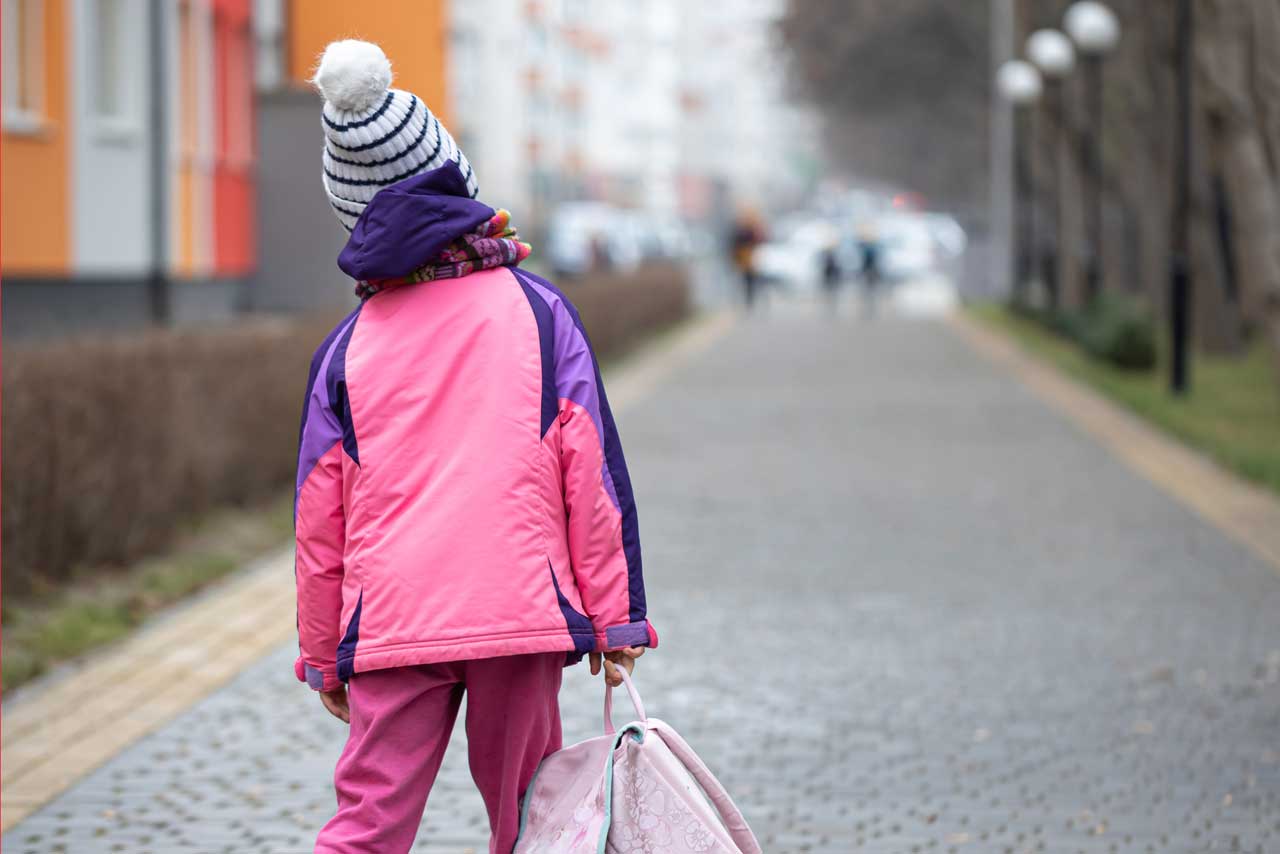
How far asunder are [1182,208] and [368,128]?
15.8m

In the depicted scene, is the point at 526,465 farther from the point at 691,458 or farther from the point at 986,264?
the point at 986,264

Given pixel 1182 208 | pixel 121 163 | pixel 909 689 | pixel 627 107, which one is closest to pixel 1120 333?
pixel 1182 208

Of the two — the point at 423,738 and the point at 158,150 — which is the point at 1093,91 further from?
the point at 423,738

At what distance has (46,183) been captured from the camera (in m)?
19.3

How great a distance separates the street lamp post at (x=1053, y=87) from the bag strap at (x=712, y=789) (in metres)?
25.2

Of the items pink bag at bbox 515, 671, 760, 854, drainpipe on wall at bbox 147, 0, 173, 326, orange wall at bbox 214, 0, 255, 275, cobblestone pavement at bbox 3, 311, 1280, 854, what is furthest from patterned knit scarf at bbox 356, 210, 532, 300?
orange wall at bbox 214, 0, 255, 275

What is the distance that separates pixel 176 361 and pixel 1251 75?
8.80 metres

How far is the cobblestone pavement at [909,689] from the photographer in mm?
5477

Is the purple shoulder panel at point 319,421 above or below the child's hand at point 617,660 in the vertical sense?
above

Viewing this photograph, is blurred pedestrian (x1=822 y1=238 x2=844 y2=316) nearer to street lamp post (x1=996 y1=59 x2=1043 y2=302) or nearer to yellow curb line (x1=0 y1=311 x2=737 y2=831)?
street lamp post (x1=996 y1=59 x2=1043 y2=302)

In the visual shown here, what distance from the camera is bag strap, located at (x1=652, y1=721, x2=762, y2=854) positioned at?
3574 mm

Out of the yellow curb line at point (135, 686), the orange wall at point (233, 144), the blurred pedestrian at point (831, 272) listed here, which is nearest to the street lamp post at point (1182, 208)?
the yellow curb line at point (135, 686)

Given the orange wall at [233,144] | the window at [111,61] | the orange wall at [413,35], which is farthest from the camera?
the orange wall at [413,35]

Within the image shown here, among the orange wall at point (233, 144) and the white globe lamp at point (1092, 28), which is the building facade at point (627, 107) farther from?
the white globe lamp at point (1092, 28)
